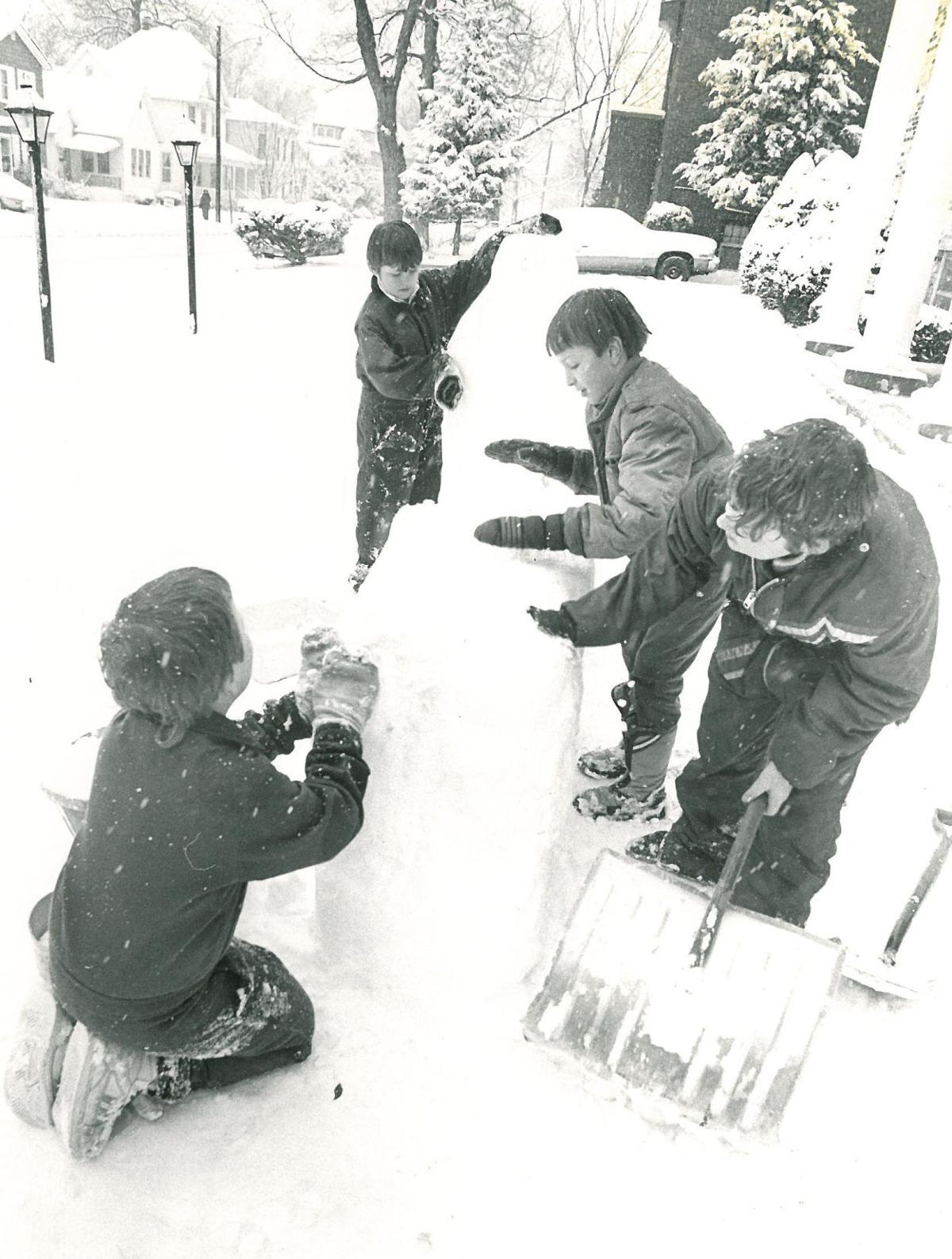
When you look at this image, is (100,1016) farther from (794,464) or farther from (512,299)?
(512,299)

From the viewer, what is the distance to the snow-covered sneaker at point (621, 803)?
288 centimetres

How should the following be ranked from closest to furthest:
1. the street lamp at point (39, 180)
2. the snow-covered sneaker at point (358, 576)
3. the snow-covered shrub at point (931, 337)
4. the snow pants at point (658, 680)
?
the snow pants at point (658, 680) → the snow-covered sneaker at point (358, 576) → the street lamp at point (39, 180) → the snow-covered shrub at point (931, 337)

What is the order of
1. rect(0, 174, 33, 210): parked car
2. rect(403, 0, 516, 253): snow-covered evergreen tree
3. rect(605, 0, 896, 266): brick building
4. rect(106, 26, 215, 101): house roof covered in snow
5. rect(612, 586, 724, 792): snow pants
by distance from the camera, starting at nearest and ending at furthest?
rect(612, 586, 724, 792): snow pants → rect(605, 0, 896, 266): brick building → rect(403, 0, 516, 253): snow-covered evergreen tree → rect(0, 174, 33, 210): parked car → rect(106, 26, 215, 101): house roof covered in snow

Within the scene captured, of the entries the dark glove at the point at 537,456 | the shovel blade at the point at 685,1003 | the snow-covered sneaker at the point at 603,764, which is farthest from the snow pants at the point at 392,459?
the shovel blade at the point at 685,1003

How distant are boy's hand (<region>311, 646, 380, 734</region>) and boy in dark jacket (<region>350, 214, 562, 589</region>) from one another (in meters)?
1.49

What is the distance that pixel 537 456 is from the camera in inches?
110

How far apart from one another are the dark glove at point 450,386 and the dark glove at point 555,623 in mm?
1294

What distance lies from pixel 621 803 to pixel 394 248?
2.14 m

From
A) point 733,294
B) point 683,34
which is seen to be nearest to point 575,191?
point 683,34

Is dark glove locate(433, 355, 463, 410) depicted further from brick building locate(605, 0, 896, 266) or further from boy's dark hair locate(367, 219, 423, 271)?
brick building locate(605, 0, 896, 266)

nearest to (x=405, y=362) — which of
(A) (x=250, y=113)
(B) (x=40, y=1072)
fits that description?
(B) (x=40, y=1072)

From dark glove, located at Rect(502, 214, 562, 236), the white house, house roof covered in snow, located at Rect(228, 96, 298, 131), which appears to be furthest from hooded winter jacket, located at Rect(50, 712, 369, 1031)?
house roof covered in snow, located at Rect(228, 96, 298, 131)

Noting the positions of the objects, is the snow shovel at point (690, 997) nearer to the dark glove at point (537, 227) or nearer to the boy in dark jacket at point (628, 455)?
the boy in dark jacket at point (628, 455)

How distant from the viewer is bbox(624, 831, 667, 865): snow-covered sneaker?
8.68ft
